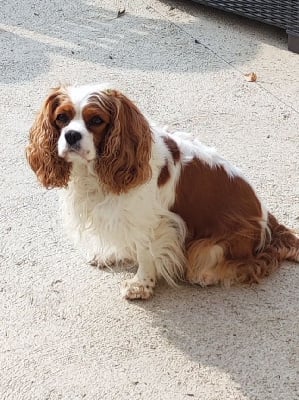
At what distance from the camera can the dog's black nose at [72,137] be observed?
277 centimetres

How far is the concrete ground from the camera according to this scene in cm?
287

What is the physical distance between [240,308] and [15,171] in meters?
1.67

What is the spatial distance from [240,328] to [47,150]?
44.4 inches

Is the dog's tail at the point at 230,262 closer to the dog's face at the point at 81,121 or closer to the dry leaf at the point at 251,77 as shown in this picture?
the dog's face at the point at 81,121

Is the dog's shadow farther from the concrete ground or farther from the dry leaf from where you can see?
the dry leaf

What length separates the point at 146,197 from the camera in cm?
309

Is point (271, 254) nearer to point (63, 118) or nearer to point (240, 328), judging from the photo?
point (240, 328)

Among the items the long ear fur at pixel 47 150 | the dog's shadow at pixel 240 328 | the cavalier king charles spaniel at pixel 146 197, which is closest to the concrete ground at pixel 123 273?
the dog's shadow at pixel 240 328

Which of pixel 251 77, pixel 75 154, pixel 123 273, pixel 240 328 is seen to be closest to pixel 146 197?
pixel 75 154

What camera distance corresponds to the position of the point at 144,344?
3.01 meters

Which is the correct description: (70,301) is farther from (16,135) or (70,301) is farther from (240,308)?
(16,135)

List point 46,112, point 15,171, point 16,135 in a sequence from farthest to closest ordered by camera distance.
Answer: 1. point 16,135
2. point 15,171
3. point 46,112

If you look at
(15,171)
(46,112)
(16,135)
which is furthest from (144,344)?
(16,135)

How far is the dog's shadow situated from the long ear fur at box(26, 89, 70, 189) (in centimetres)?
71
